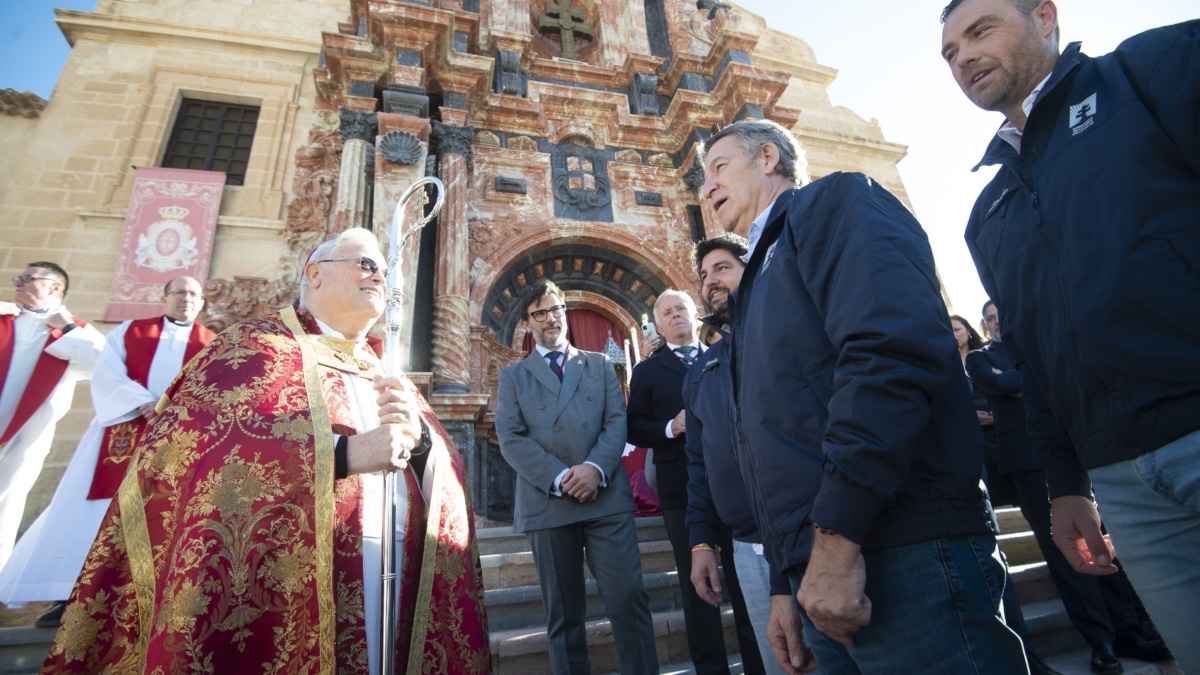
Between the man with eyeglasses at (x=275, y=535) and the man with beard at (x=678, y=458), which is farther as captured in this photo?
the man with beard at (x=678, y=458)

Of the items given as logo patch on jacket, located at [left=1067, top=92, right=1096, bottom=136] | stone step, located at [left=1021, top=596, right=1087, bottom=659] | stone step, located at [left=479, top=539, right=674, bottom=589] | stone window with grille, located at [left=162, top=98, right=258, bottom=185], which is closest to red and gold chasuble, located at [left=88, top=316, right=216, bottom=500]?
stone step, located at [left=479, top=539, right=674, bottom=589]

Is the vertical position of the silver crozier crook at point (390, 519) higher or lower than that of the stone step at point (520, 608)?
higher

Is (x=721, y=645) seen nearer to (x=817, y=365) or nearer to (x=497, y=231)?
(x=817, y=365)

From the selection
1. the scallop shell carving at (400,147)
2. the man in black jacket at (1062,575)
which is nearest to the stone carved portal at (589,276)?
the scallop shell carving at (400,147)

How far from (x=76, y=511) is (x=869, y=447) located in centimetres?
465

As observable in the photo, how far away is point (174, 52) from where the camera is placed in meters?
8.75

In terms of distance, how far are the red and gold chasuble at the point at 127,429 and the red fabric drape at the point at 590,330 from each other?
5.06 m

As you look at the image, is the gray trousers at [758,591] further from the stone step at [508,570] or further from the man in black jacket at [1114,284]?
the stone step at [508,570]

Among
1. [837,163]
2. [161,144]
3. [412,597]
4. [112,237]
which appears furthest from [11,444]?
[837,163]

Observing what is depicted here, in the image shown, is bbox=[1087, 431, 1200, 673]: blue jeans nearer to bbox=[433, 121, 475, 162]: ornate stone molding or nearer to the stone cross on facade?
bbox=[433, 121, 475, 162]: ornate stone molding

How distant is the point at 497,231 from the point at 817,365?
6.99 meters

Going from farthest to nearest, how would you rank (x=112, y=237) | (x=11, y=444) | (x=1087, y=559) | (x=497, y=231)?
(x=497, y=231)
(x=112, y=237)
(x=11, y=444)
(x=1087, y=559)

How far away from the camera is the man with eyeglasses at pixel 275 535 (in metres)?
1.55

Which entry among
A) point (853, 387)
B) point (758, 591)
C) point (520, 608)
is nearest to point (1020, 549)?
point (758, 591)
